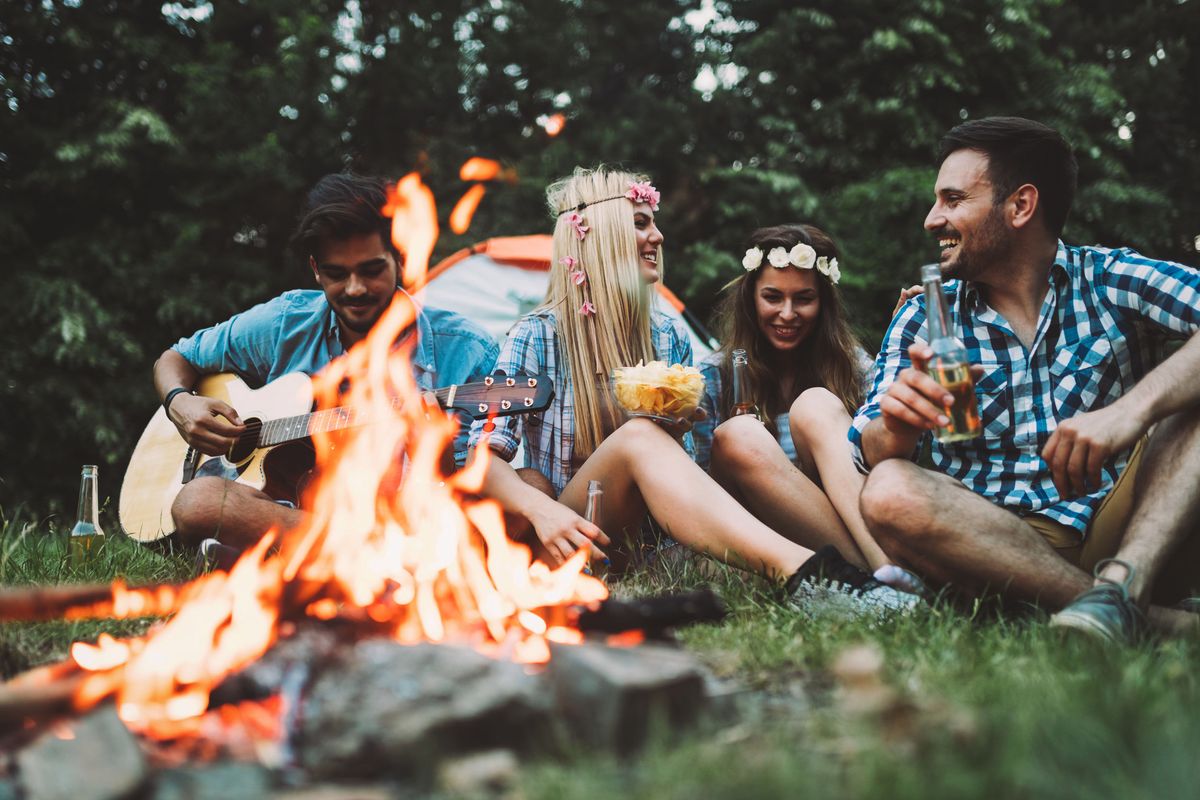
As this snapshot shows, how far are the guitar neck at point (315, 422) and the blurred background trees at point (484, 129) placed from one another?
5.14 m

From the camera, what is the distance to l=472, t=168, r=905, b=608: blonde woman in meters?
3.21

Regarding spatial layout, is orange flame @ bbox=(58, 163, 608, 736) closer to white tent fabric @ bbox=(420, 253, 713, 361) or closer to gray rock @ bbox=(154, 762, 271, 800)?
gray rock @ bbox=(154, 762, 271, 800)

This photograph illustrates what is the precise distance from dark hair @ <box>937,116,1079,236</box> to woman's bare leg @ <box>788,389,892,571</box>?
0.93m

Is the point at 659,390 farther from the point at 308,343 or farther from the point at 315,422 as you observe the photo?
the point at 308,343

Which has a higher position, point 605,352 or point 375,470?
point 605,352

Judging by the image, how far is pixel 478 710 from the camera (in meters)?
1.63

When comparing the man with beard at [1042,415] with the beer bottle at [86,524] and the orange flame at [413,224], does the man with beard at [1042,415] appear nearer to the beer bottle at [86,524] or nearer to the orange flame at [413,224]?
the orange flame at [413,224]

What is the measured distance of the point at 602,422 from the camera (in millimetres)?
3908

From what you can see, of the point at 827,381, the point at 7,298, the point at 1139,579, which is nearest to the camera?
the point at 1139,579

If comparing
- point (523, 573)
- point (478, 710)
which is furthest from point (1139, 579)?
point (478, 710)

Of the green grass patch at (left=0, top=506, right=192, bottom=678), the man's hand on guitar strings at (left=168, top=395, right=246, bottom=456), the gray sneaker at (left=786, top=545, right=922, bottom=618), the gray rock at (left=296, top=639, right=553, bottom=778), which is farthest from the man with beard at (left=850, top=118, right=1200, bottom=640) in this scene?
the man's hand on guitar strings at (left=168, top=395, right=246, bottom=456)

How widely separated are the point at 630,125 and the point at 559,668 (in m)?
9.21

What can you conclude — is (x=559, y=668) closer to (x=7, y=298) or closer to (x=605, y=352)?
(x=605, y=352)

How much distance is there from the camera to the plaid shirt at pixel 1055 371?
2.98m
